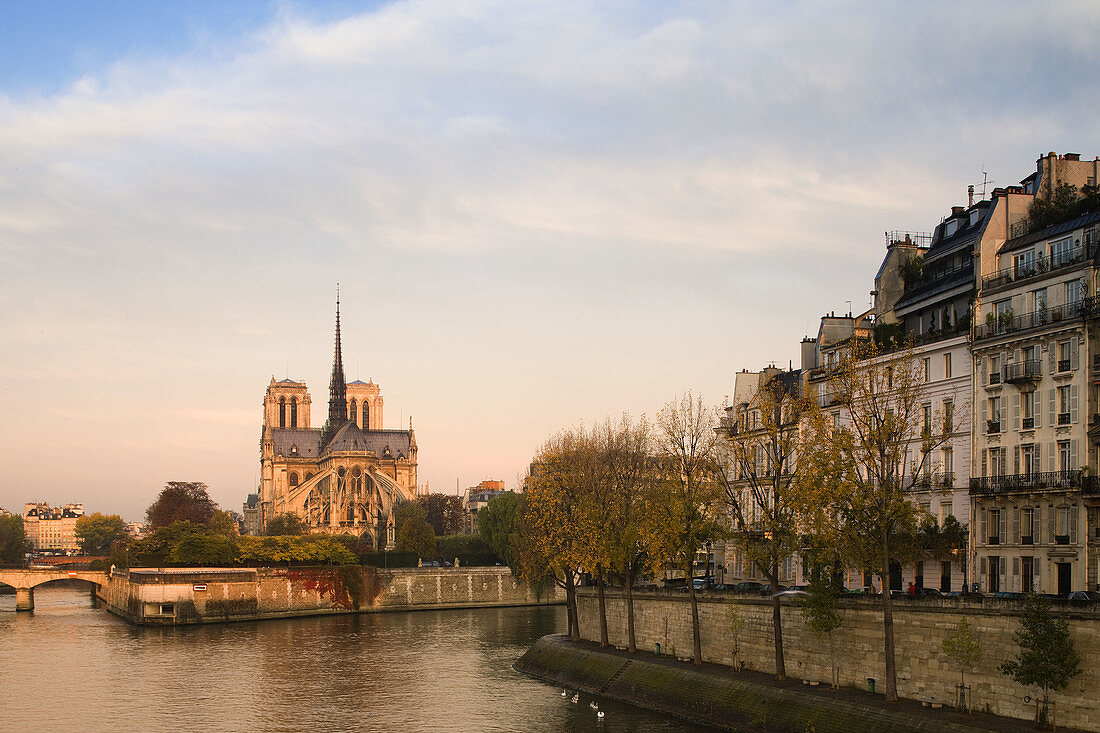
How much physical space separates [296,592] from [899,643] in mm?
68490

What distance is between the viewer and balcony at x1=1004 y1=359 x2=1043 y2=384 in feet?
132

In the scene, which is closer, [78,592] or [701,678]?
[701,678]

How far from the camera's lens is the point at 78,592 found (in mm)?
149375

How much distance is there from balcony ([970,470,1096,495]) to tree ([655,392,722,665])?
9932 millimetres

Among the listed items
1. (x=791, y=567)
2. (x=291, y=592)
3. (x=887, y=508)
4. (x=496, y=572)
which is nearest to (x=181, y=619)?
(x=291, y=592)

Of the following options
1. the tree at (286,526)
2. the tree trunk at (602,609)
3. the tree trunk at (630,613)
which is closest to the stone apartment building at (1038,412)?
the tree trunk at (630,613)

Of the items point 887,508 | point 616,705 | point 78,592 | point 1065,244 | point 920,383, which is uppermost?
point 1065,244

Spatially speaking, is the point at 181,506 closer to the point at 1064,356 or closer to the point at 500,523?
the point at 500,523

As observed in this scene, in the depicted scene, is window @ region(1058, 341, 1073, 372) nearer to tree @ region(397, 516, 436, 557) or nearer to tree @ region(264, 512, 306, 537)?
tree @ region(397, 516, 436, 557)

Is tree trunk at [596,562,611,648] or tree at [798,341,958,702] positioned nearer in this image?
tree at [798,341,958,702]

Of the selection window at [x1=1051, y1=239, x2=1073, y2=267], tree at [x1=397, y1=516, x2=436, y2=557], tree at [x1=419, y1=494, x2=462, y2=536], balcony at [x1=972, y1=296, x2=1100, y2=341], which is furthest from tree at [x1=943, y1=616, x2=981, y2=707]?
tree at [x1=419, y1=494, x2=462, y2=536]

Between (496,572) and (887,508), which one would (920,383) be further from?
(496,572)

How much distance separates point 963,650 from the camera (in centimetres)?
3225

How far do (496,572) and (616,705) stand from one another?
62428mm
